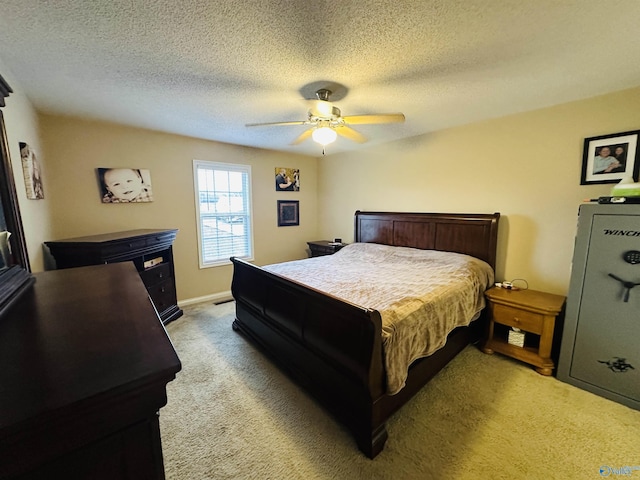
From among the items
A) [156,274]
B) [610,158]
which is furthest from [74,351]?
[610,158]

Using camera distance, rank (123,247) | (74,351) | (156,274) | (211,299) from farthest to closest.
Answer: (211,299), (156,274), (123,247), (74,351)

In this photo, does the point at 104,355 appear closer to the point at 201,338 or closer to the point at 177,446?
the point at 177,446

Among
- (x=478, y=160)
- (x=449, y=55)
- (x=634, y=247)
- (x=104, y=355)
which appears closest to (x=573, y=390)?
(x=634, y=247)

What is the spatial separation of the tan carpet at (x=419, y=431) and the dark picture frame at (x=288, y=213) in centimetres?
284

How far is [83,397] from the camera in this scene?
1.71 feet

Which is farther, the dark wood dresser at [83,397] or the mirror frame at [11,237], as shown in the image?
the mirror frame at [11,237]

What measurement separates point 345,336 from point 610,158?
9.11ft

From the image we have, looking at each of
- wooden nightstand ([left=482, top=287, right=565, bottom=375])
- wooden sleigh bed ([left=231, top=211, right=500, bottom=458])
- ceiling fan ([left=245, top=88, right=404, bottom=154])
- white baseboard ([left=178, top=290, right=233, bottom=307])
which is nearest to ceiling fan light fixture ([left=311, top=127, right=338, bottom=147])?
ceiling fan ([left=245, top=88, right=404, bottom=154])

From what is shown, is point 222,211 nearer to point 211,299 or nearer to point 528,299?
point 211,299

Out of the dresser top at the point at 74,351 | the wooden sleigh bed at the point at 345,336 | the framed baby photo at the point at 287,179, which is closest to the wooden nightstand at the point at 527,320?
the wooden sleigh bed at the point at 345,336

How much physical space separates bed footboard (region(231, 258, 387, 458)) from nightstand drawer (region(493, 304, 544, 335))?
66.5 inches

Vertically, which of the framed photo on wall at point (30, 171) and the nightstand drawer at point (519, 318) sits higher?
the framed photo on wall at point (30, 171)

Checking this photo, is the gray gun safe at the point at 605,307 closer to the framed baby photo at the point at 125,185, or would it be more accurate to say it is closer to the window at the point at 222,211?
the window at the point at 222,211

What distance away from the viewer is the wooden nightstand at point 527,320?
7.60 feet
